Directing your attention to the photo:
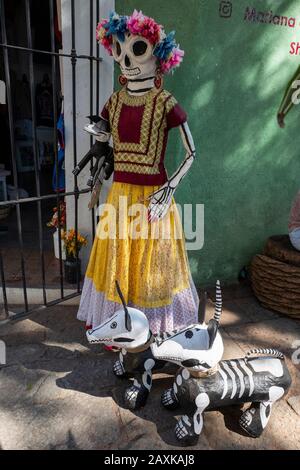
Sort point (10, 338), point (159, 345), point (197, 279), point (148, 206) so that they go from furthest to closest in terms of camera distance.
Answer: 1. point (197, 279)
2. point (10, 338)
3. point (148, 206)
4. point (159, 345)

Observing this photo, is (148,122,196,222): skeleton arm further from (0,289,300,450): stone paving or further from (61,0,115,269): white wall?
(0,289,300,450): stone paving

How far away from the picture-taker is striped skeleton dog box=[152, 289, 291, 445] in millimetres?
1849

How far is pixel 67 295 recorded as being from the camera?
127 inches

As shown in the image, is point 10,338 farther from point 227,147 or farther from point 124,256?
point 227,147

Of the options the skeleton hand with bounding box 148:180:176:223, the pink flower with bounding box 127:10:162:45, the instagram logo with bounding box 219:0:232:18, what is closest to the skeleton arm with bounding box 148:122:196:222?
the skeleton hand with bounding box 148:180:176:223

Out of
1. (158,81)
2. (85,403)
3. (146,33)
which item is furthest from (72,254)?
(146,33)

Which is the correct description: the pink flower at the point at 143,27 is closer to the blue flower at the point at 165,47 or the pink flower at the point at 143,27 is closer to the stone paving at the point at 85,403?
the blue flower at the point at 165,47

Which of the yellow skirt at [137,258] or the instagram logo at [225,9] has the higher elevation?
the instagram logo at [225,9]

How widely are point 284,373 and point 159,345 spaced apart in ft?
2.36

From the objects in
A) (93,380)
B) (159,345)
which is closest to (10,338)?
(93,380)

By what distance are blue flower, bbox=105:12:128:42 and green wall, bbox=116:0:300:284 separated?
32.8 inches

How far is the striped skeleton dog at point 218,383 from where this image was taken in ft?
6.07

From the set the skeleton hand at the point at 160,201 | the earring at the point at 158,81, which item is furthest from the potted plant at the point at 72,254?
the earring at the point at 158,81

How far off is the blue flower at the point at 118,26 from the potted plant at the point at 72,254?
5.27 feet
